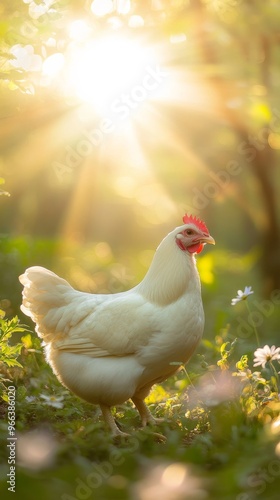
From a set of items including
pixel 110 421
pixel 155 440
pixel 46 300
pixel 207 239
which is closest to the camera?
pixel 155 440

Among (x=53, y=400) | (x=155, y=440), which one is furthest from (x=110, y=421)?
(x=53, y=400)

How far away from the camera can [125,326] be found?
4.30 metres

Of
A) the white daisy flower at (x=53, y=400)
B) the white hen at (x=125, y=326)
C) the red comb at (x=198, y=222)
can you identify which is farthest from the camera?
the red comb at (x=198, y=222)

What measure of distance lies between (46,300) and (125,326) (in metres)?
0.68

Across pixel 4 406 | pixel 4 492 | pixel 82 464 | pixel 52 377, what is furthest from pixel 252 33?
pixel 4 492

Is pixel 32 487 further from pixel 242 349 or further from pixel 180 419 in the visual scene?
pixel 242 349

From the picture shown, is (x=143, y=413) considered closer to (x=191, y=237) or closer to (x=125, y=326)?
(x=125, y=326)

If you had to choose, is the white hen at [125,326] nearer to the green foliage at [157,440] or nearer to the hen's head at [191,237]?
the hen's head at [191,237]

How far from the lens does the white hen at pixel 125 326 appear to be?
13.8ft

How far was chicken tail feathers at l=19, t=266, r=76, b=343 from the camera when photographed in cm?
460

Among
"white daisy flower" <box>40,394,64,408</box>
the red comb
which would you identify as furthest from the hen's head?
"white daisy flower" <box>40,394,64,408</box>

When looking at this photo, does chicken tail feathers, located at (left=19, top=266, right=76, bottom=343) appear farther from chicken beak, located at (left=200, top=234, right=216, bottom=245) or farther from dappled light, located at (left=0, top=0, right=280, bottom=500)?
chicken beak, located at (left=200, top=234, right=216, bottom=245)

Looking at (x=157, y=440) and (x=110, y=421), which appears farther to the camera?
(x=110, y=421)

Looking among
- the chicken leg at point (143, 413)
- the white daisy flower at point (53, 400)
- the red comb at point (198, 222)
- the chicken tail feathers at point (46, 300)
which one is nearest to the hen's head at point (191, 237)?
the red comb at point (198, 222)
